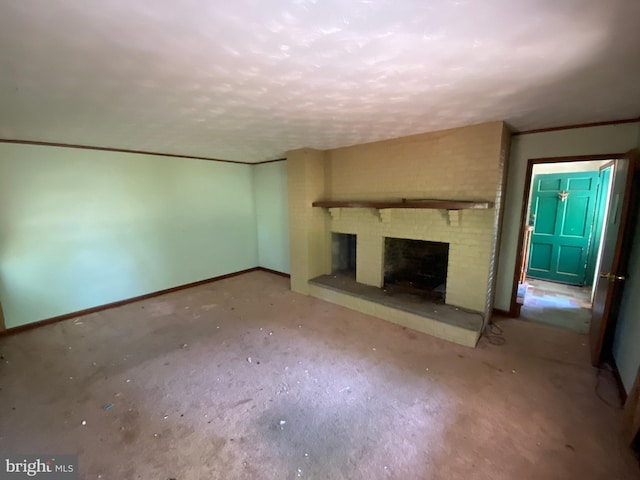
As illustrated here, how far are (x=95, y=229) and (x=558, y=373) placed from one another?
5.19 metres

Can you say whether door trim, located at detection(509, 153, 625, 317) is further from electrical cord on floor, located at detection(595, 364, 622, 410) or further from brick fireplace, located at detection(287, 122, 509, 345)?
electrical cord on floor, located at detection(595, 364, 622, 410)

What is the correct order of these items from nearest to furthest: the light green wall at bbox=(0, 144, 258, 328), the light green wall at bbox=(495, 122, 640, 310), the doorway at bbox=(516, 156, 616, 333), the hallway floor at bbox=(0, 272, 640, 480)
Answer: the hallway floor at bbox=(0, 272, 640, 480) → the light green wall at bbox=(495, 122, 640, 310) → the light green wall at bbox=(0, 144, 258, 328) → the doorway at bbox=(516, 156, 616, 333)

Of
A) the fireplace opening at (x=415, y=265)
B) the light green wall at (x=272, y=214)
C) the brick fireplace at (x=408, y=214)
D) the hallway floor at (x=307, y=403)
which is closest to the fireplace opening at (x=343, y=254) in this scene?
the brick fireplace at (x=408, y=214)

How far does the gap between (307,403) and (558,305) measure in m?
3.75

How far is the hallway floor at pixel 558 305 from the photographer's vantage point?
3.23 metres

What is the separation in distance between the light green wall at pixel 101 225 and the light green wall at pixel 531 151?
4.16m

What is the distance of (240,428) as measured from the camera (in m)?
1.78

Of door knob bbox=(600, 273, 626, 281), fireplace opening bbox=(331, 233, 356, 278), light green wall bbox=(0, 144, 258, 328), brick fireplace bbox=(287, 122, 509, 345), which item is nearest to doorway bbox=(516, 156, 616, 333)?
brick fireplace bbox=(287, 122, 509, 345)

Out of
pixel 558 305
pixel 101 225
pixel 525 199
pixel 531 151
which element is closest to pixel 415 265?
pixel 525 199

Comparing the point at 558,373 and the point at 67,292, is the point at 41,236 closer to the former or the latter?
the point at 67,292

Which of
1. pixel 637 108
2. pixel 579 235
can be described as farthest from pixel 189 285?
pixel 579 235

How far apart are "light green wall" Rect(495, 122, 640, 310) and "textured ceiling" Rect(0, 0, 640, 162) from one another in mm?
243

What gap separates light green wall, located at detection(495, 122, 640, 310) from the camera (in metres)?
2.57

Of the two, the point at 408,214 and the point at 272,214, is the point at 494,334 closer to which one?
the point at 408,214
